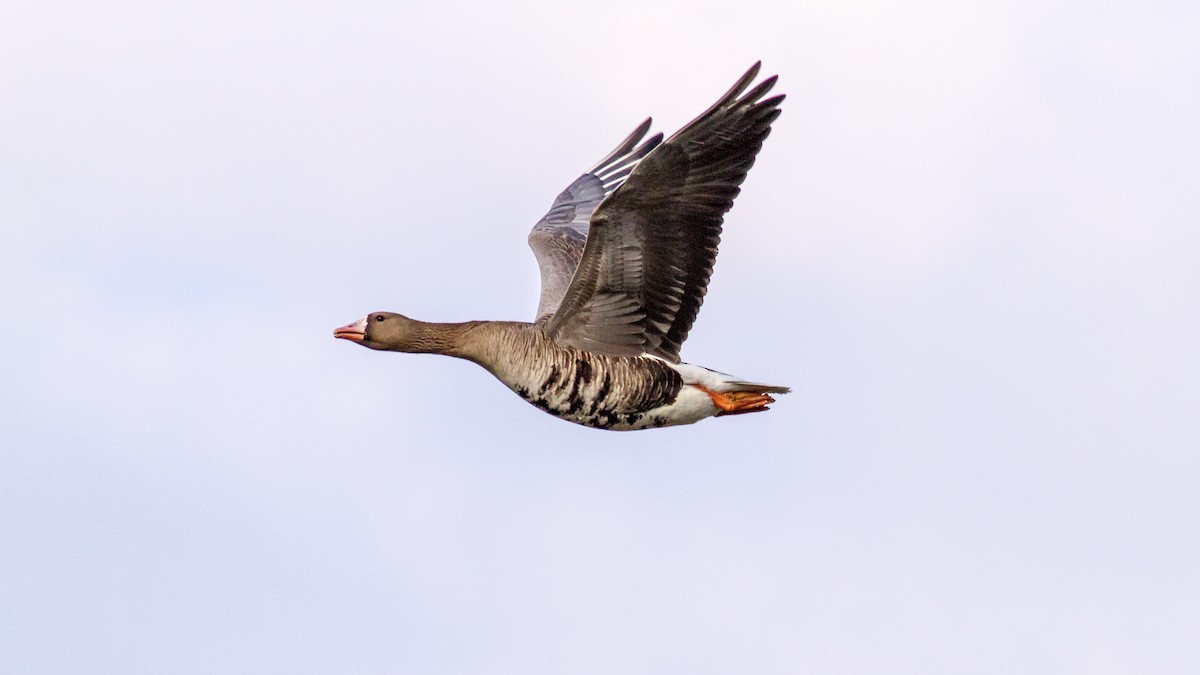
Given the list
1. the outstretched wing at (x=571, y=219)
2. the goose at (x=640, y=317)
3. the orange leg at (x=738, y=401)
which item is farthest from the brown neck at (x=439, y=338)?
the orange leg at (x=738, y=401)

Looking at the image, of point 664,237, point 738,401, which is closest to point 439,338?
point 664,237

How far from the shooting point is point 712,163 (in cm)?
1716

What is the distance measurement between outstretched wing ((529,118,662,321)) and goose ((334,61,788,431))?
5.77 feet

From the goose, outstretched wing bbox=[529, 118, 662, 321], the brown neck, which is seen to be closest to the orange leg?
the goose

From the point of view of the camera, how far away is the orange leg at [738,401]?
61.9ft

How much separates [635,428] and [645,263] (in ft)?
6.46

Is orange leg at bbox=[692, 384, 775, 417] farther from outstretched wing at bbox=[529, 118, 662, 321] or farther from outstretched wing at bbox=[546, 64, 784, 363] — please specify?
outstretched wing at bbox=[529, 118, 662, 321]

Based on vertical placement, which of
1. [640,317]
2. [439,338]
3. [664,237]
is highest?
[664,237]

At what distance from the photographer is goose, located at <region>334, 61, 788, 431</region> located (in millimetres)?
17016

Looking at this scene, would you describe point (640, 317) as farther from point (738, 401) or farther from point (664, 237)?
point (738, 401)

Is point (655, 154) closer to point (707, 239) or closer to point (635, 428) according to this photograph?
point (707, 239)

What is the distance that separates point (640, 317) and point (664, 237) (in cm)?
101

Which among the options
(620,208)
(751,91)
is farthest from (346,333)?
(751,91)

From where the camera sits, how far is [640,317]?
18188mm
